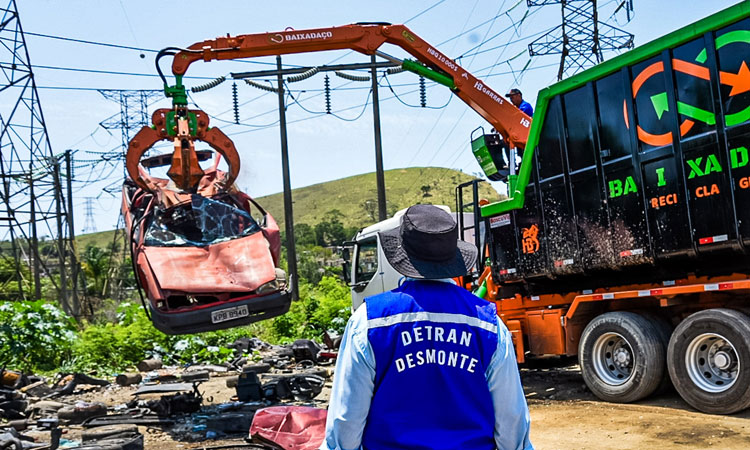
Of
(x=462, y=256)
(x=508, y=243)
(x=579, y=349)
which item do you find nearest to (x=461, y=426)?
(x=462, y=256)

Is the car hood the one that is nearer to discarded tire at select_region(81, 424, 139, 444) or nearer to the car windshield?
the car windshield

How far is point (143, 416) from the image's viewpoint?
932cm

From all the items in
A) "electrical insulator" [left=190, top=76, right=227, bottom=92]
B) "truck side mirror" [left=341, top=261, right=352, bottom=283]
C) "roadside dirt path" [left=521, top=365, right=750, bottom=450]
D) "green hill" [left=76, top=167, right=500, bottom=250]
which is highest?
"green hill" [left=76, top=167, right=500, bottom=250]

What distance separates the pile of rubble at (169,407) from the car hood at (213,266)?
1613 millimetres

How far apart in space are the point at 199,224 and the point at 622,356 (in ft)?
19.4

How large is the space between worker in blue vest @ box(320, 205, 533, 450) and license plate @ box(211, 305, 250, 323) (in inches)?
265

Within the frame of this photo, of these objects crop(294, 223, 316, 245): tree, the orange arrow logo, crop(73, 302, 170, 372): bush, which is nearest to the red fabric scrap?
the orange arrow logo

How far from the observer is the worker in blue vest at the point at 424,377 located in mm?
2496

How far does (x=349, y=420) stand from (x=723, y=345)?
6485 mm

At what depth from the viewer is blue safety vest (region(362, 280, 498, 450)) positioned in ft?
8.18

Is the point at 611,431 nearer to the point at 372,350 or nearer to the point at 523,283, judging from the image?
the point at 523,283

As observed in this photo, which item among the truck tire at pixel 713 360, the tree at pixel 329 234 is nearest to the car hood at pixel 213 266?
the truck tire at pixel 713 360

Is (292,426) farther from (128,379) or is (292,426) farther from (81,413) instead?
(128,379)

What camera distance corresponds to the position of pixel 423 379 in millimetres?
2500
